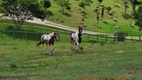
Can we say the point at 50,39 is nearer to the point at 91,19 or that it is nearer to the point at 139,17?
the point at 139,17

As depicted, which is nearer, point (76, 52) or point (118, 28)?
point (76, 52)

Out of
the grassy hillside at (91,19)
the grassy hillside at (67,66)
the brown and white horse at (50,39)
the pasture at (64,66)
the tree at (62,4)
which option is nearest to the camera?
the grassy hillside at (67,66)

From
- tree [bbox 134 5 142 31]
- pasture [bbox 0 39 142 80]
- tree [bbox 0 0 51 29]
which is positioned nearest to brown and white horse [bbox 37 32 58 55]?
pasture [bbox 0 39 142 80]

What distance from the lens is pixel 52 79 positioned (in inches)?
886

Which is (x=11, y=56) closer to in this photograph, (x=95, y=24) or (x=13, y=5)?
(x=13, y=5)

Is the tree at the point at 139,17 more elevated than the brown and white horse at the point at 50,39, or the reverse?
the brown and white horse at the point at 50,39

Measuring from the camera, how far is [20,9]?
87.1 metres

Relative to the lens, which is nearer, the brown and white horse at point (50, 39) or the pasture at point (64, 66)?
the pasture at point (64, 66)

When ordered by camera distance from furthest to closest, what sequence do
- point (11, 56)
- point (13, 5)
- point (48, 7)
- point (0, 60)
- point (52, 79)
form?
point (48, 7)
point (13, 5)
point (11, 56)
point (0, 60)
point (52, 79)

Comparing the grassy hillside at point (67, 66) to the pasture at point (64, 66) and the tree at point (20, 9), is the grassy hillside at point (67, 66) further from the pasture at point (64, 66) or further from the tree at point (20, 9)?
the tree at point (20, 9)

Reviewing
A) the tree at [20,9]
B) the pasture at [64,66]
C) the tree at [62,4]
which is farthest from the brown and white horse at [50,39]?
the tree at [62,4]

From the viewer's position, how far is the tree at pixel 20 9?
281ft

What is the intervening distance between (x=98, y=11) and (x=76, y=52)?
92.4 metres

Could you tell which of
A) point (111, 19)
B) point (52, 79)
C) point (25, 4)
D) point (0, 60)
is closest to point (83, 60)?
point (0, 60)
